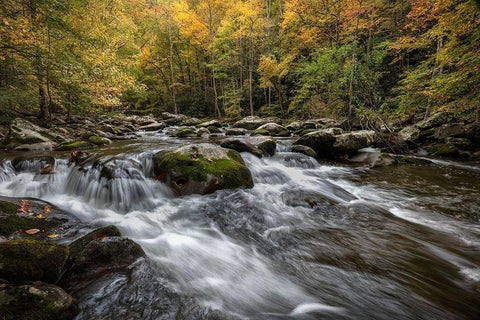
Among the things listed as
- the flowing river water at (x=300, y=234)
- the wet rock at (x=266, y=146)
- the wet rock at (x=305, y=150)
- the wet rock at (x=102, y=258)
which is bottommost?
the flowing river water at (x=300, y=234)

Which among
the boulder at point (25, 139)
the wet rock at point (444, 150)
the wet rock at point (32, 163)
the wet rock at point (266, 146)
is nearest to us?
the wet rock at point (32, 163)

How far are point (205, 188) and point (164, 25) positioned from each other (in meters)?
22.6

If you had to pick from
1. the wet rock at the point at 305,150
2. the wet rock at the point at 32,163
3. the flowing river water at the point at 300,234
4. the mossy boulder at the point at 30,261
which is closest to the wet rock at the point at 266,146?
the wet rock at the point at 305,150

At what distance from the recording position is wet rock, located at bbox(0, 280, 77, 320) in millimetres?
1314

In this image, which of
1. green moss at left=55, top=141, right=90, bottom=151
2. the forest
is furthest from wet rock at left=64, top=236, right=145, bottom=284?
green moss at left=55, top=141, right=90, bottom=151

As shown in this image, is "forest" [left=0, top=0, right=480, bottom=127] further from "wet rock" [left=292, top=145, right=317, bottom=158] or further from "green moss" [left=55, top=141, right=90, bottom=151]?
"wet rock" [left=292, top=145, right=317, bottom=158]

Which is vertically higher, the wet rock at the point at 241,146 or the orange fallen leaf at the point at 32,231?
the wet rock at the point at 241,146

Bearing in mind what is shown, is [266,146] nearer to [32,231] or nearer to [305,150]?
[305,150]

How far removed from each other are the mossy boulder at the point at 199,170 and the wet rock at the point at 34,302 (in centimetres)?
307

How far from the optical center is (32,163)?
5.09 m

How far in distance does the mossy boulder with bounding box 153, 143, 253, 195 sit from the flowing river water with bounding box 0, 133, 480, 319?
220mm

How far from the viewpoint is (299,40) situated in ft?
54.5

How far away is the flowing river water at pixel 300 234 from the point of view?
6.88ft

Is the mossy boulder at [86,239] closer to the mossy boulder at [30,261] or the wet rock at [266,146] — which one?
the mossy boulder at [30,261]
